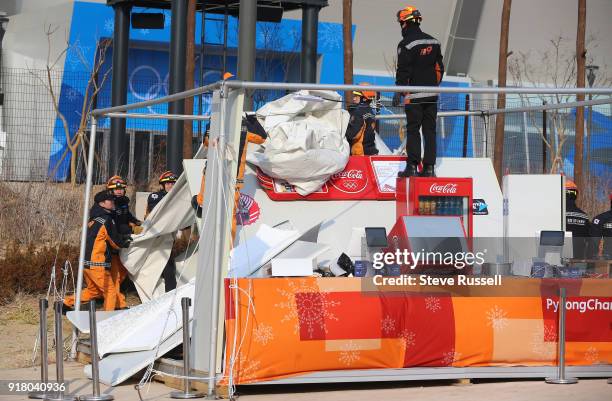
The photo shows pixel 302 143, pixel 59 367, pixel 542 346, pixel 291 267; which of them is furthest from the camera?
pixel 302 143

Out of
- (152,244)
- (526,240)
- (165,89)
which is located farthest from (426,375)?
(165,89)

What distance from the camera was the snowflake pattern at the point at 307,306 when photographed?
10406 mm

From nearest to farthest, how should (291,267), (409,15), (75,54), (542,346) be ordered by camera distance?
(291,267) → (542,346) → (409,15) → (75,54)

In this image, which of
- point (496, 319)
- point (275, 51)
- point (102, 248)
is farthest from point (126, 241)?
point (275, 51)

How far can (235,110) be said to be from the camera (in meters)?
10.4

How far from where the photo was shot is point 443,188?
12.1 metres

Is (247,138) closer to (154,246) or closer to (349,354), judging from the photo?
(154,246)

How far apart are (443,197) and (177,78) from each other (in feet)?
34.1

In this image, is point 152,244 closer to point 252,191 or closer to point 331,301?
point 252,191

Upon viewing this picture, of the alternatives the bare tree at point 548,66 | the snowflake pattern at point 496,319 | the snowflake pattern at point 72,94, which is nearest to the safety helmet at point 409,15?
the snowflake pattern at point 496,319

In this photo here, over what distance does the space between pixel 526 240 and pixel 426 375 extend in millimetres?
2881

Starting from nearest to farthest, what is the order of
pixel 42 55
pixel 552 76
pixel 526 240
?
pixel 526 240 < pixel 42 55 < pixel 552 76

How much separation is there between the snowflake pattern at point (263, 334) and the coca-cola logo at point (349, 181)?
3.62 m

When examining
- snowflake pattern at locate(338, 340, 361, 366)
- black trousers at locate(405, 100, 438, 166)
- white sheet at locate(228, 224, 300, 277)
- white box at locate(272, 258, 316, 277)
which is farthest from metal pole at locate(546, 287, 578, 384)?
white sheet at locate(228, 224, 300, 277)
